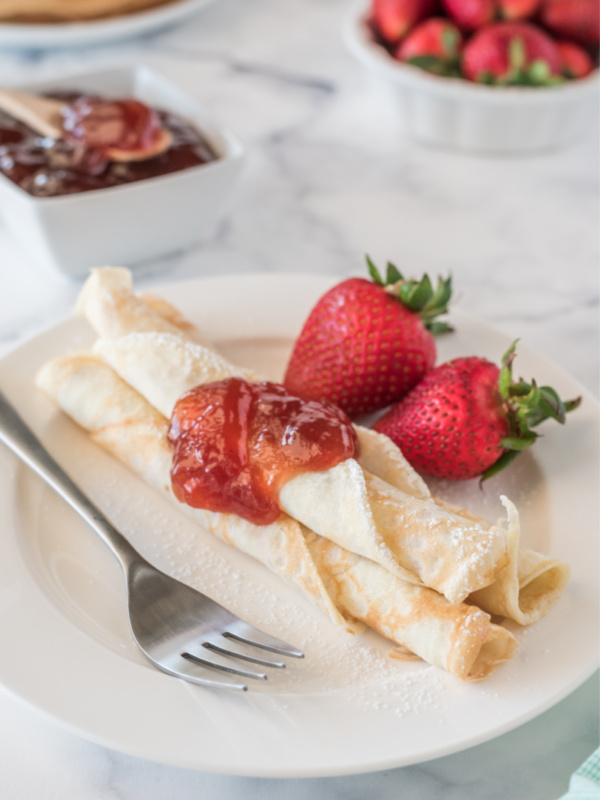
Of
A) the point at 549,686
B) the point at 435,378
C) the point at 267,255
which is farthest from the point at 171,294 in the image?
the point at 549,686

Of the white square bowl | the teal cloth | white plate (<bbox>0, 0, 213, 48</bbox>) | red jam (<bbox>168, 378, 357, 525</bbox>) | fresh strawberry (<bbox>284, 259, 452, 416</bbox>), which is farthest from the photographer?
white plate (<bbox>0, 0, 213, 48</bbox>)

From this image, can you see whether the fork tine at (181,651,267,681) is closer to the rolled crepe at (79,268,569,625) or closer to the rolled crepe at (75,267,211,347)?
the rolled crepe at (79,268,569,625)

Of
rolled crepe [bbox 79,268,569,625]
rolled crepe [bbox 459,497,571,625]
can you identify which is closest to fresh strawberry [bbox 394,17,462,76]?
rolled crepe [bbox 79,268,569,625]

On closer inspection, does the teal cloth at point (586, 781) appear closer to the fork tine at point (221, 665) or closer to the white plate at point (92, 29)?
the fork tine at point (221, 665)

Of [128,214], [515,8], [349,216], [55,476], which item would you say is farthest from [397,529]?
[515,8]

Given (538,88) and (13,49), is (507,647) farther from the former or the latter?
(13,49)

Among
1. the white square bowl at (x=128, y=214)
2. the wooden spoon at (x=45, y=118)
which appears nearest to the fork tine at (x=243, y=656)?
the white square bowl at (x=128, y=214)

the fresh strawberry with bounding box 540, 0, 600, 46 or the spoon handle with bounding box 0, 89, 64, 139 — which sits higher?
the fresh strawberry with bounding box 540, 0, 600, 46
